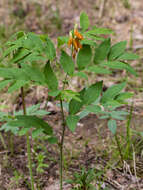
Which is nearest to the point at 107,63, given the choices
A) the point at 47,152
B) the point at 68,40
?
the point at 68,40

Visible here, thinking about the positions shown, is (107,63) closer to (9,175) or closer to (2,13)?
(9,175)

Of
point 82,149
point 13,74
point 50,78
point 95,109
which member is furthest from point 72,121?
point 82,149

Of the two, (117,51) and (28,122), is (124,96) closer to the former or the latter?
(117,51)

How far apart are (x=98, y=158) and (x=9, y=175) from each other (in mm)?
740

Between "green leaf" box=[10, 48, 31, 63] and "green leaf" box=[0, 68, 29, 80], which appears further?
"green leaf" box=[10, 48, 31, 63]

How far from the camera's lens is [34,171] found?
207cm

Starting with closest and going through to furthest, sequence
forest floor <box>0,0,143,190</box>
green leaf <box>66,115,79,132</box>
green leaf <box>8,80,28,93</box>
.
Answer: green leaf <box>8,80,28,93</box> → green leaf <box>66,115,79,132</box> → forest floor <box>0,0,143,190</box>

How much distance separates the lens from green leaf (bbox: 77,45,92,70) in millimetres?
1310

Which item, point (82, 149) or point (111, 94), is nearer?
point (111, 94)

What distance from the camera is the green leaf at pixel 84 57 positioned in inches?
51.6

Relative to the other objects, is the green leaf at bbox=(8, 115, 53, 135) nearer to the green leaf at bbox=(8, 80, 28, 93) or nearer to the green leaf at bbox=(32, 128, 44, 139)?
the green leaf at bbox=(32, 128, 44, 139)

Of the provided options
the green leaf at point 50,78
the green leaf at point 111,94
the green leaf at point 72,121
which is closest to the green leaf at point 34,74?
the green leaf at point 50,78

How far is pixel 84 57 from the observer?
4.31 ft

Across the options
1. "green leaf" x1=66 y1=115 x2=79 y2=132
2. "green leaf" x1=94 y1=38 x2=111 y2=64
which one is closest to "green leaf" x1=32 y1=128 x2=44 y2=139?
"green leaf" x1=66 y1=115 x2=79 y2=132
